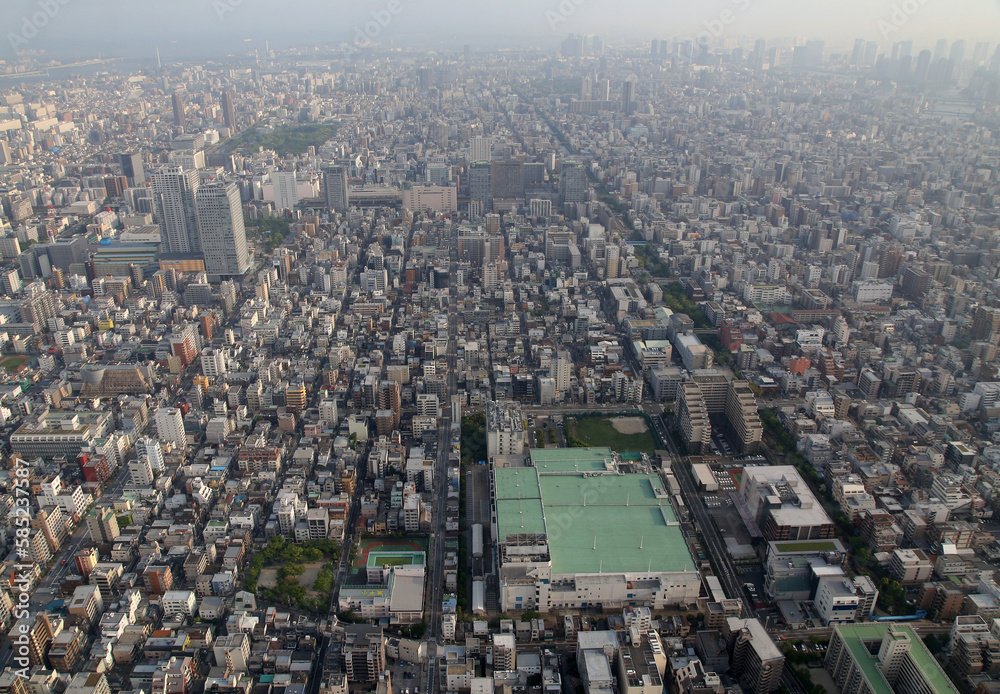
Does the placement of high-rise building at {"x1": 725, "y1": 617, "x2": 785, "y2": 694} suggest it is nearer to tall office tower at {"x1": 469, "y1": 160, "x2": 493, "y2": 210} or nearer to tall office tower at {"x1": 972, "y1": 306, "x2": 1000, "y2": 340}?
tall office tower at {"x1": 972, "y1": 306, "x2": 1000, "y2": 340}

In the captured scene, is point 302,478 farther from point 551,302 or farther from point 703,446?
point 551,302

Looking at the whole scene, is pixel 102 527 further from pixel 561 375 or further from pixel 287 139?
pixel 287 139

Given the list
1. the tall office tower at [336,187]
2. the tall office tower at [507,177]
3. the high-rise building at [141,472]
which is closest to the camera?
the high-rise building at [141,472]

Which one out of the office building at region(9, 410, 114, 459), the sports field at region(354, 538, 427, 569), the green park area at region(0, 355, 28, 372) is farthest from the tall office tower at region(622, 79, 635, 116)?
the sports field at region(354, 538, 427, 569)

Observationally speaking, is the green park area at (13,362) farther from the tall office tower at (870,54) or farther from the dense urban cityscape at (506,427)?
the tall office tower at (870,54)

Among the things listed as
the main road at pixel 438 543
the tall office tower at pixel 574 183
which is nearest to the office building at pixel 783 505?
the main road at pixel 438 543

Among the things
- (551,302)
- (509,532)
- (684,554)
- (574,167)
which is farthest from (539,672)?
(574,167)
